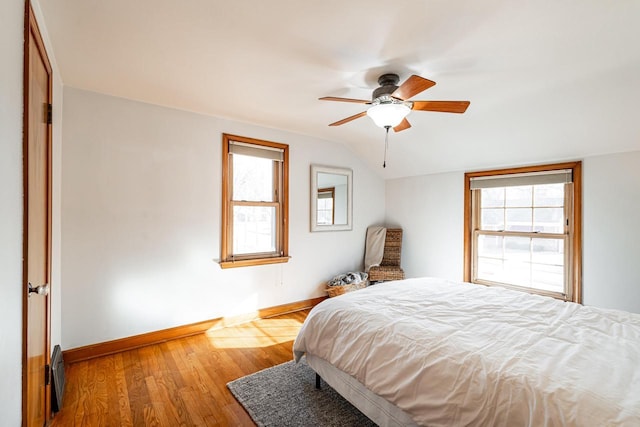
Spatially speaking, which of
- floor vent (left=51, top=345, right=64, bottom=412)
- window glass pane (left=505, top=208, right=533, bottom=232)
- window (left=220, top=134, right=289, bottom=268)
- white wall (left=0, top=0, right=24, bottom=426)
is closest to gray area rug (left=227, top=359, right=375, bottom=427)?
floor vent (left=51, top=345, right=64, bottom=412)

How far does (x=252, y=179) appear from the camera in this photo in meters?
3.59

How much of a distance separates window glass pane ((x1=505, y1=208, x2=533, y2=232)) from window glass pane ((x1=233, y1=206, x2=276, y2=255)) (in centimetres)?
299

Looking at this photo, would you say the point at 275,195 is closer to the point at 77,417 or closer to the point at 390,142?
the point at 390,142

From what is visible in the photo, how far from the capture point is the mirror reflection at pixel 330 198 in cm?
404

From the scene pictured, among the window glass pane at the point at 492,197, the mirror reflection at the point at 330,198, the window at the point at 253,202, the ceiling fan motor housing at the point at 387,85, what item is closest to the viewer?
the ceiling fan motor housing at the point at 387,85

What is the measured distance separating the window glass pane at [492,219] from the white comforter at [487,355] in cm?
180

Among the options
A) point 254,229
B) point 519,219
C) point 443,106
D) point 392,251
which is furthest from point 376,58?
point 392,251

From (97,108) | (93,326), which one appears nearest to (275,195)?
(97,108)

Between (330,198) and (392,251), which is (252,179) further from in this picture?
(392,251)

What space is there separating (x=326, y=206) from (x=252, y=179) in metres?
1.19

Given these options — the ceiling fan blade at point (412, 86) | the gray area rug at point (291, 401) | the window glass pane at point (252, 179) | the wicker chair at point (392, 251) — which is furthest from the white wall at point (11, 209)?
the wicker chair at point (392, 251)

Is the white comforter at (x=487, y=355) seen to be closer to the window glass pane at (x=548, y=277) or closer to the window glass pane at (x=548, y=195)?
the window glass pane at (x=548, y=277)

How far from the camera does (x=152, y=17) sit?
1622 mm

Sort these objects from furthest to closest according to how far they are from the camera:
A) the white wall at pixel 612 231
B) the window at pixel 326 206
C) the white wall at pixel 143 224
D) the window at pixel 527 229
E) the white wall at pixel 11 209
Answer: the window at pixel 326 206, the window at pixel 527 229, the white wall at pixel 612 231, the white wall at pixel 143 224, the white wall at pixel 11 209
